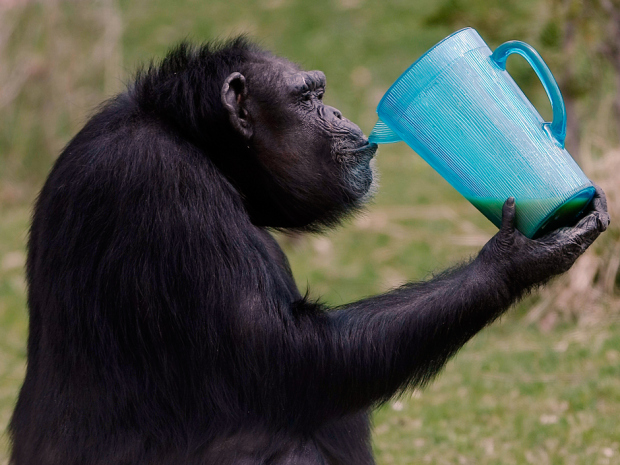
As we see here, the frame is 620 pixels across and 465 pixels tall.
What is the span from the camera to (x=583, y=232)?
138 inches

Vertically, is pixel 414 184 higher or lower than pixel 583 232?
lower

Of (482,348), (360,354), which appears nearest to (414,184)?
(482,348)

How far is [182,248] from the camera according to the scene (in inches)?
144

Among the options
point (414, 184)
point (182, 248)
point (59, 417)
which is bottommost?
point (414, 184)

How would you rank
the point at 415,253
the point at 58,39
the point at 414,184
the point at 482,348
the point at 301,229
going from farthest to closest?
the point at 58,39
the point at 414,184
the point at 415,253
the point at 482,348
the point at 301,229

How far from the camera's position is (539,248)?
3557mm

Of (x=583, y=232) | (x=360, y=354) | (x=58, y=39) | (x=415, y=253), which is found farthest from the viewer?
(x=58, y=39)

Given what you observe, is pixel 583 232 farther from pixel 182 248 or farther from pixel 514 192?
pixel 182 248

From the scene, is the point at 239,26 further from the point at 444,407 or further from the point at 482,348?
the point at 444,407

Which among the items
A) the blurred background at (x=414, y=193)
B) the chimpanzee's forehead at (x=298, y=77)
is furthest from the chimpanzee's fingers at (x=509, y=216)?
the chimpanzee's forehead at (x=298, y=77)

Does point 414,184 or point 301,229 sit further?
point 414,184

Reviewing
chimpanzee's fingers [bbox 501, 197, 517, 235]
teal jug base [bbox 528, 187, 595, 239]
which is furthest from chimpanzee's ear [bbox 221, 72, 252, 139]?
teal jug base [bbox 528, 187, 595, 239]

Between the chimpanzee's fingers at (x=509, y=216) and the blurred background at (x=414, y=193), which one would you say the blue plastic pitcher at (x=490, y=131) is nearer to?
the chimpanzee's fingers at (x=509, y=216)

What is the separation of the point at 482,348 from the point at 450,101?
188 inches
